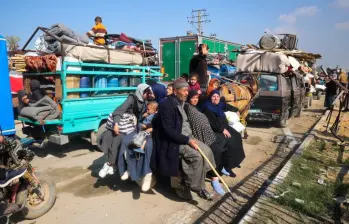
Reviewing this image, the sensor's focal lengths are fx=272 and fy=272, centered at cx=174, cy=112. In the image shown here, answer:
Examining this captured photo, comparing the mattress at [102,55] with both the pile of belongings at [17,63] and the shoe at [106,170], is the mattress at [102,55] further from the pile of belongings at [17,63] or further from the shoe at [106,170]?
the shoe at [106,170]

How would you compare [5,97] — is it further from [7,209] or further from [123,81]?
[123,81]

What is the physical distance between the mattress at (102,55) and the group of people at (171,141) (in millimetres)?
1944

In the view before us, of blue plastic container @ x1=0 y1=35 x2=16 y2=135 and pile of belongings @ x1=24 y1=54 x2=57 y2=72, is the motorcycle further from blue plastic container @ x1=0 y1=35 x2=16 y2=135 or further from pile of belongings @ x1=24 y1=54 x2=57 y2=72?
pile of belongings @ x1=24 y1=54 x2=57 y2=72

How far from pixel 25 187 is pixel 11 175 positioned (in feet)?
1.39

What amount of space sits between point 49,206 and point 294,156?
4941mm

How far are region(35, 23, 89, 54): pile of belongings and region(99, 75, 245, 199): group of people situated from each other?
247cm

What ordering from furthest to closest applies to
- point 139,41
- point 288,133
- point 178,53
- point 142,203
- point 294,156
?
point 178,53, point 288,133, point 139,41, point 294,156, point 142,203

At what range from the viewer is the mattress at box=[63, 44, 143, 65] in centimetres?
573

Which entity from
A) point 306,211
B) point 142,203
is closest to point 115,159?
point 142,203

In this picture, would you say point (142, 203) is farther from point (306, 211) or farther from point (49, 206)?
point (306, 211)

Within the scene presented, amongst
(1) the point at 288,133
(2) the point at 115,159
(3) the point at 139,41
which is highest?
(3) the point at 139,41

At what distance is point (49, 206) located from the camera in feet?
12.2

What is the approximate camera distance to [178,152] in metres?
3.93

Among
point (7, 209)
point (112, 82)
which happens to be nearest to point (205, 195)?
point (7, 209)
